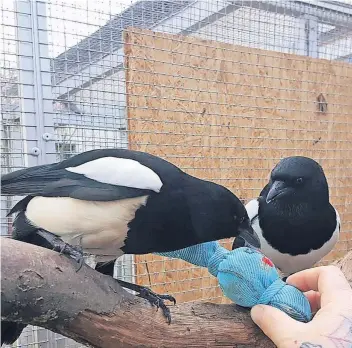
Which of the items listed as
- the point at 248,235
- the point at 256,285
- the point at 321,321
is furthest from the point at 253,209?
the point at 321,321

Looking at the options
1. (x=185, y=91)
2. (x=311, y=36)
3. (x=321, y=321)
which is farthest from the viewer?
(x=311, y=36)

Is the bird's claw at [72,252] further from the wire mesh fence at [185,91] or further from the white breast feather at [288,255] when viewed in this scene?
the white breast feather at [288,255]

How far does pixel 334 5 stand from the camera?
2520 millimetres

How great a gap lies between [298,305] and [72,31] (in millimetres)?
1112

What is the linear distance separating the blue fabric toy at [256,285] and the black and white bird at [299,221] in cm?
65

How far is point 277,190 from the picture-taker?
1.49 metres

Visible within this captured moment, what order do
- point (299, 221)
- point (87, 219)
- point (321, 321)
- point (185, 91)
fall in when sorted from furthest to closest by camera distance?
point (185, 91) < point (299, 221) < point (87, 219) < point (321, 321)

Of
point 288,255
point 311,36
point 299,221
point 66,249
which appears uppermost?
point 311,36

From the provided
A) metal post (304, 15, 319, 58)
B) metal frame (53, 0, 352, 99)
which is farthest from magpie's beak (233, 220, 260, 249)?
metal post (304, 15, 319, 58)

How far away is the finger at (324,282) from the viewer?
→ 79cm

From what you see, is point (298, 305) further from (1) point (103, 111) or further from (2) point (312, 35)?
(2) point (312, 35)

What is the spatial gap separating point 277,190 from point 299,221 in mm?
174

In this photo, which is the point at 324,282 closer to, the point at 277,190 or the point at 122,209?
the point at 122,209

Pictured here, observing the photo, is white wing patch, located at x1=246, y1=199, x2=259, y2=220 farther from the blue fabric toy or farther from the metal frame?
the blue fabric toy
